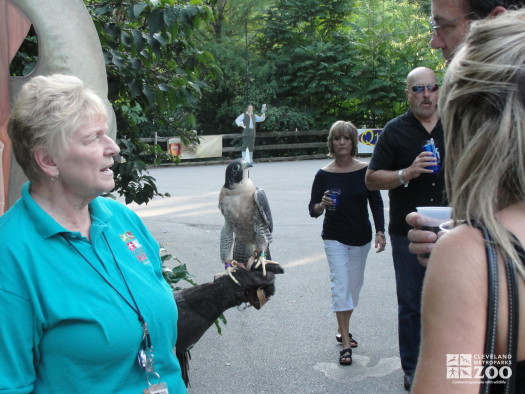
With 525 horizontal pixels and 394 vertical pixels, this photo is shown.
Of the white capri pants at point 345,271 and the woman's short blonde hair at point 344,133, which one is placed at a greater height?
the woman's short blonde hair at point 344,133

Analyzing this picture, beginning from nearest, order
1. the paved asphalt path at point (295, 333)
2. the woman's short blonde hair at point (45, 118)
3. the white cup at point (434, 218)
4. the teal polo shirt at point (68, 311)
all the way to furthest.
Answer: the teal polo shirt at point (68, 311) → the woman's short blonde hair at point (45, 118) → the white cup at point (434, 218) → the paved asphalt path at point (295, 333)

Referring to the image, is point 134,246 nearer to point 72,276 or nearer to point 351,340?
point 72,276

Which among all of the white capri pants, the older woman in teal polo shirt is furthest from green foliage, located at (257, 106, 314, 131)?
the older woman in teal polo shirt

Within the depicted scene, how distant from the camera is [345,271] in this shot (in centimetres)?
461

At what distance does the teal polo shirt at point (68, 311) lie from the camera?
1594 mm

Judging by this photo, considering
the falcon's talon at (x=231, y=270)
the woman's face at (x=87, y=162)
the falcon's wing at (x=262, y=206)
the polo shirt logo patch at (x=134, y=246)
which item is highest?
the woman's face at (x=87, y=162)

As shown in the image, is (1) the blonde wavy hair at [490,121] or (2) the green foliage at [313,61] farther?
(2) the green foliage at [313,61]

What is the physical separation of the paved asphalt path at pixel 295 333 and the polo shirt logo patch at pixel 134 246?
2595 mm

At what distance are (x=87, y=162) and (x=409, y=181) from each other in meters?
2.57

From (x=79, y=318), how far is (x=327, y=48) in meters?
24.8

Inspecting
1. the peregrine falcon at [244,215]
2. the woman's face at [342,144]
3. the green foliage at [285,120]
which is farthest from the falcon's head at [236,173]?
the green foliage at [285,120]

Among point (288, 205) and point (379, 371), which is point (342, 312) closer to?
point (379, 371)

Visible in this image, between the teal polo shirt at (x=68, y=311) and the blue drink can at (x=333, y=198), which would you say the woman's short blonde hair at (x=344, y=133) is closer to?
the blue drink can at (x=333, y=198)

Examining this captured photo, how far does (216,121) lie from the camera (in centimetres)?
2494
